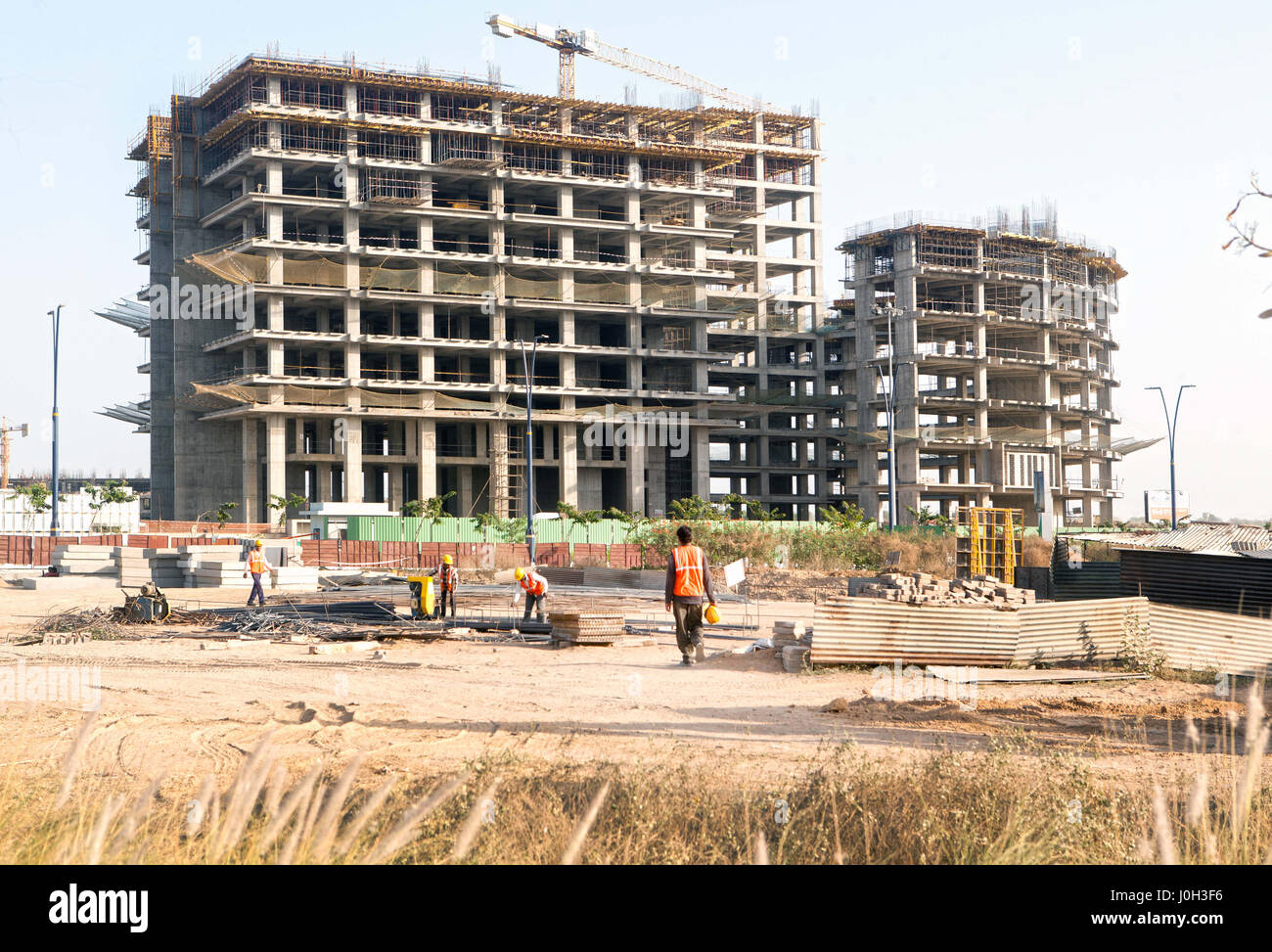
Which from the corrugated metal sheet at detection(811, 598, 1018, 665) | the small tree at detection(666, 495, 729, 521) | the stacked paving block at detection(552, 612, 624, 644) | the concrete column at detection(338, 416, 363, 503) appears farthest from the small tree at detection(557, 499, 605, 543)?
the corrugated metal sheet at detection(811, 598, 1018, 665)

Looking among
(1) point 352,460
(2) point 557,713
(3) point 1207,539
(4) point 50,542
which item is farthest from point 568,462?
(2) point 557,713

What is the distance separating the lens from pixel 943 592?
16.9 metres

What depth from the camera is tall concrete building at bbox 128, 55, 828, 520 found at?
228 feet

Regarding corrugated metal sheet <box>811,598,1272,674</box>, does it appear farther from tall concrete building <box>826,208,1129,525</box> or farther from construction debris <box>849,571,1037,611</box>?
tall concrete building <box>826,208,1129,525</box>

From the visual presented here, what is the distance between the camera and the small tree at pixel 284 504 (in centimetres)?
6425

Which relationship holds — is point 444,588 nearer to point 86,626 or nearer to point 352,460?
point 86,626

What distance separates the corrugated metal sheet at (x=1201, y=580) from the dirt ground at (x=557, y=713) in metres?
6.50

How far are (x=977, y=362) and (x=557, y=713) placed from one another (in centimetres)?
7894

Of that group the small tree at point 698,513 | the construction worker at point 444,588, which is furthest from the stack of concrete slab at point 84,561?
the construction worker at point 444,588

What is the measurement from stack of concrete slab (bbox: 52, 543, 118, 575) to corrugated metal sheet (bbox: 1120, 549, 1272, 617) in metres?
31.7

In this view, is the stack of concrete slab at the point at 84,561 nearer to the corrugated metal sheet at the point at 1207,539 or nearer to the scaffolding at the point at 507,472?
the corrugated metal sheet at the point at 1207,539

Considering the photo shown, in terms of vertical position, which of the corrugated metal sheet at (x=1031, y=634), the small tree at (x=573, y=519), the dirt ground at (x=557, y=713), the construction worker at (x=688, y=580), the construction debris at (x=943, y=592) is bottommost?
the dirt ground at (x=557, y=713)

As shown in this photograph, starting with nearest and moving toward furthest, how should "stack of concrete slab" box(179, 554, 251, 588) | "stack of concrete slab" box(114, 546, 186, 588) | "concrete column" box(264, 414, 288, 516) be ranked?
"stack of concrete slab" box(179, 554, 251, 588) < "stack of concrete slab" box(114, 546, 186, 588) < "concrete column" box(264, 414, 288, 516)
